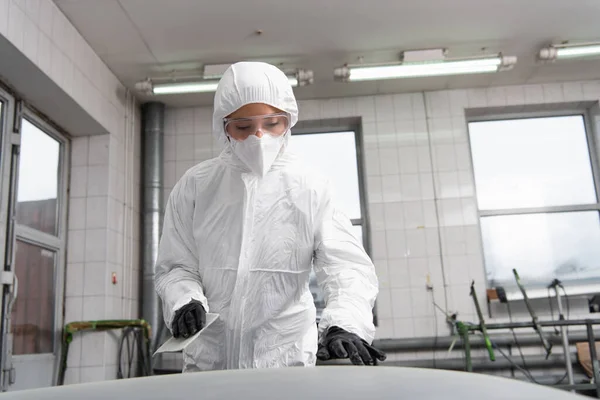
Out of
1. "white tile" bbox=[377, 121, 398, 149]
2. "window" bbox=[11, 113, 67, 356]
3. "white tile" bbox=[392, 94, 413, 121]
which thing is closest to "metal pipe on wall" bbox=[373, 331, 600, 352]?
"white tile" bbox=[377, 121, 398, 149]

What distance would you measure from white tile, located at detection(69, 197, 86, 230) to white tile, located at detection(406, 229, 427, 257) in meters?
2.74

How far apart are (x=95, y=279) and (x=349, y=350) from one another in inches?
147

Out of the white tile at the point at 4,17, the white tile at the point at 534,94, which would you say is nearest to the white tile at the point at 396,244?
the white tile at the point at 534,94

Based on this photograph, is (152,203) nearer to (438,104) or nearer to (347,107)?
(347,107)

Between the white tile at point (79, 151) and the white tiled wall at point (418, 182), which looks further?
the white tiled wall at point (418, 182)

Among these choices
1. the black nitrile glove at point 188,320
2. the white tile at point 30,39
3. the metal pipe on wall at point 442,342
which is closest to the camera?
the black nitrile glove at point 188,320

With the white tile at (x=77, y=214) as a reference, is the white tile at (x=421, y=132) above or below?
above

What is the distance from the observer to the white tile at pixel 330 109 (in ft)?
17.8

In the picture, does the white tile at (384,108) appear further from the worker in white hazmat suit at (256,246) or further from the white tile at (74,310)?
the worker in white hazmat suit at (256,246)

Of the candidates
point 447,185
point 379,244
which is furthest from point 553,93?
point 379,244

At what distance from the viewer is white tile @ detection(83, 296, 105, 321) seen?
4.44m

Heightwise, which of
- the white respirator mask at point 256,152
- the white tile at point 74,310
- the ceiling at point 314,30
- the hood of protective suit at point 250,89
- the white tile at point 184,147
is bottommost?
the white tile at point 74,310

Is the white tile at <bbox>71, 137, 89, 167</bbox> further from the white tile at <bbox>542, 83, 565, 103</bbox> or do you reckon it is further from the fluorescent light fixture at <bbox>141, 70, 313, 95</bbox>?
the white tile at <bbox>542, 83, 565, 103</bbox>

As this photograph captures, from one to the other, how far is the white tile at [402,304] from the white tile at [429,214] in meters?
0.63
